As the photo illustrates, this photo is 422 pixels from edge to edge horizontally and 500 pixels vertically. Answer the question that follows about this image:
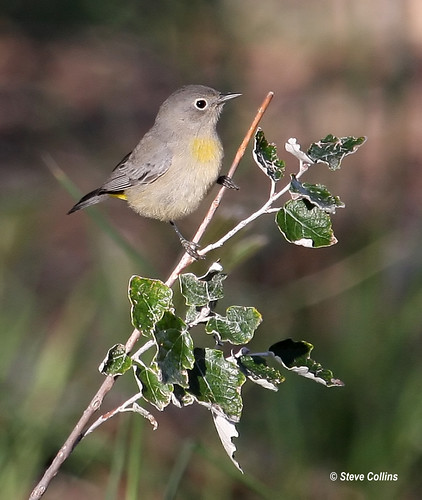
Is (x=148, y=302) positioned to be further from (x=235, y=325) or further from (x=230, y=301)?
(x=230, y=301)

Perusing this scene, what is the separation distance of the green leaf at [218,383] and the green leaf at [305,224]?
0.83 feet

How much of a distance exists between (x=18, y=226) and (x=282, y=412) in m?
1.54

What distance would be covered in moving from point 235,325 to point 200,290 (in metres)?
0.09

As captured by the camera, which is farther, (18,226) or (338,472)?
(18,226)

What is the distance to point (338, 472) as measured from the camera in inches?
132

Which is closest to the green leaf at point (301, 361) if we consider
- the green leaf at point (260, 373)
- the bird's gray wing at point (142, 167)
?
the green leaf at point (260, 373)

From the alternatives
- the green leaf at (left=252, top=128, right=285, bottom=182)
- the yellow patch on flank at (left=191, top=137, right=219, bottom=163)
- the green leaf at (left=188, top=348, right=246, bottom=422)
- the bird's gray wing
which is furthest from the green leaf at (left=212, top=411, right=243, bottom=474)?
the bird's gray wing

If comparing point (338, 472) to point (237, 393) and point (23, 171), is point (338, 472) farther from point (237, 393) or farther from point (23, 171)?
point (23, 171)

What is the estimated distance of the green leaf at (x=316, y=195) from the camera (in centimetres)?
158

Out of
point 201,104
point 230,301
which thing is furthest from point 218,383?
point 230,301

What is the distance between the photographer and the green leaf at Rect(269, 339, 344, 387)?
1.55 m

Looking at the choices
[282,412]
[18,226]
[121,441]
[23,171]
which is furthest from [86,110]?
[121,441]

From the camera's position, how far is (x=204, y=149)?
10.7ft

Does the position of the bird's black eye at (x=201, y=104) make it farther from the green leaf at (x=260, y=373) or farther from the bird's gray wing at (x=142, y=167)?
the green leaf at (x=260, y=373)
